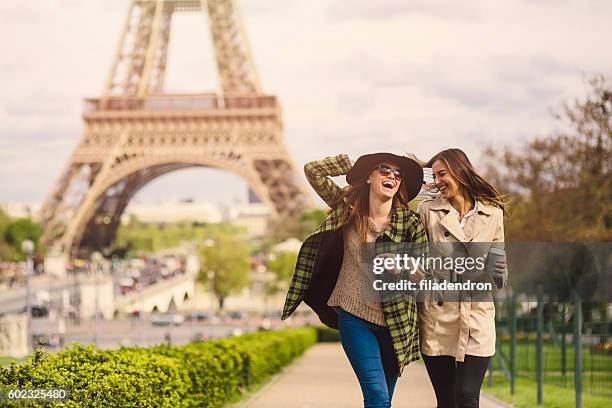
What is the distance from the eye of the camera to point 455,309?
5.63m

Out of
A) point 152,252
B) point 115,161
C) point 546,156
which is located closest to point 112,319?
point 115,161

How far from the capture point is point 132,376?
22.7ft

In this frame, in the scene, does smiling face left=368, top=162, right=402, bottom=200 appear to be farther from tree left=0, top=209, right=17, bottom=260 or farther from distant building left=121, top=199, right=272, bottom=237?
distant building left=121, top=199, right=272, bottom=237

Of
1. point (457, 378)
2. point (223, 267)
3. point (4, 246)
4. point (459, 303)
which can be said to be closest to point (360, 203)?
point (459, 303)

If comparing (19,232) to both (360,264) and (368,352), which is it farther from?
(368,352)

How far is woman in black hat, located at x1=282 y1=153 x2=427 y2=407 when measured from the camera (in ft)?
18.4

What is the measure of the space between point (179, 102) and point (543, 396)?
49.1 meters

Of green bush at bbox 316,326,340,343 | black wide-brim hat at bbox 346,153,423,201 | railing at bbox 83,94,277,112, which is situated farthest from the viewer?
railing at bbox 83,94,277,112

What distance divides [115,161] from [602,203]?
39.5m

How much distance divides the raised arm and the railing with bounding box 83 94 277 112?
51811 millimetres

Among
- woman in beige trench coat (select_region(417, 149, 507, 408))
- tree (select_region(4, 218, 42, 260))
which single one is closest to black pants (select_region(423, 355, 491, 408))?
woman in beige trench coat (select_region(417, 149, 507, 408))

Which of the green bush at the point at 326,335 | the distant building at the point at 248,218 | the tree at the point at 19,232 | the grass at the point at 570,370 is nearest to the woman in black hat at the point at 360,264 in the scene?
the grass at the point at 570,370

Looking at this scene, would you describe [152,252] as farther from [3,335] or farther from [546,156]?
[3,335]

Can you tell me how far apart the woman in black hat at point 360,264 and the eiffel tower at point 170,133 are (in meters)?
49.3
